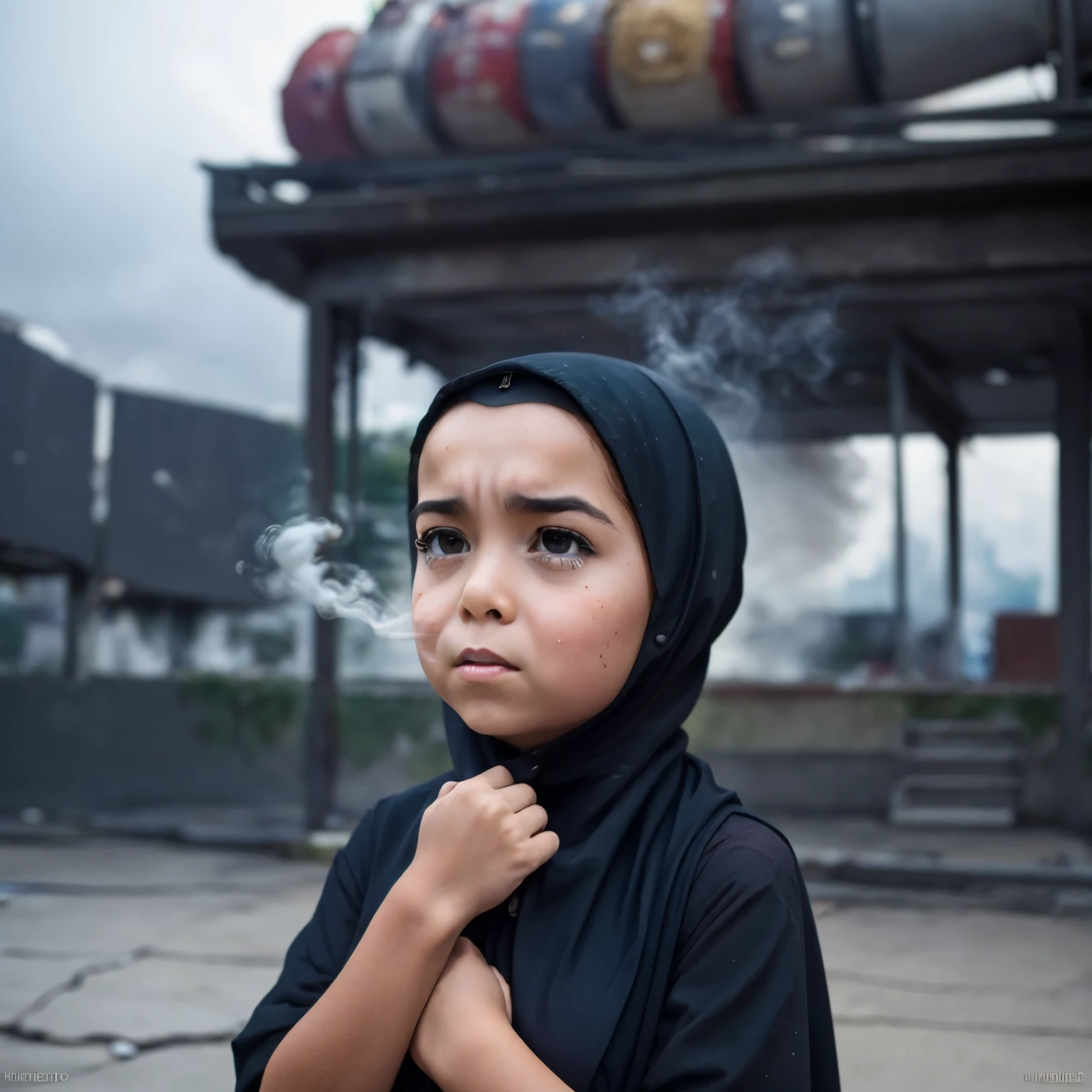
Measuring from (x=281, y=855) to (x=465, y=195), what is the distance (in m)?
3.14

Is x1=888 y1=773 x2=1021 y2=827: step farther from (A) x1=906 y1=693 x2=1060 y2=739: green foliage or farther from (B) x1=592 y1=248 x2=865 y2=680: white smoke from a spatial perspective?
(B) x1=592 y1=248 x2=865 y2=680: white smoke

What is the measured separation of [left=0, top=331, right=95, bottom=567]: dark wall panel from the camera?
654 centimetres

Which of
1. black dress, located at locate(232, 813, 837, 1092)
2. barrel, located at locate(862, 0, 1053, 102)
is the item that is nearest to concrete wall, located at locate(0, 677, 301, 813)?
barrel, located at locate(862, 0, 1053, 102)

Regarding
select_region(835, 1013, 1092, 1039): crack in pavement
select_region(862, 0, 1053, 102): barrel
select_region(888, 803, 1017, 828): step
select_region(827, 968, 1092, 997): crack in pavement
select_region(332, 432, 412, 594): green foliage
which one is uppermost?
select_region(862, 0, 1053, 102): barrel

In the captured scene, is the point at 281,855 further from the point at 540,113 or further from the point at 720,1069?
the point at 720,1069

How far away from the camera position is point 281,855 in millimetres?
5324

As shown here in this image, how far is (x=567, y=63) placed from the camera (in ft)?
16.6

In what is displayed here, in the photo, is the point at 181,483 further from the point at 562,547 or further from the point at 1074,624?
the point at 562,547

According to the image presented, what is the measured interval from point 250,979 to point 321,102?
164 inches

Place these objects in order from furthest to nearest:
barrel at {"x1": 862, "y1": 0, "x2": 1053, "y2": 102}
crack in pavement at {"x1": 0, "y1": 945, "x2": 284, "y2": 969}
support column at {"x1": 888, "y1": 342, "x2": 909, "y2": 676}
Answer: support column at {"x1": 888, "y1": 342, "x2": 909, "y2": 676}, barrel at {"x1": 862, "y1": 0, "x2": 1053, "y2": 102}, crack in pavement at {"x1": 0, "y1": 945, "x2": 284, "y2": 969}

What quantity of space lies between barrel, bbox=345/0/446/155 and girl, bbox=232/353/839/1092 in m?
4.75

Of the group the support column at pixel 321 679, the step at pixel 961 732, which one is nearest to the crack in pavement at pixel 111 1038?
the support column at pixel 321 679

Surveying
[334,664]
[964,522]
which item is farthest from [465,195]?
[964,522]

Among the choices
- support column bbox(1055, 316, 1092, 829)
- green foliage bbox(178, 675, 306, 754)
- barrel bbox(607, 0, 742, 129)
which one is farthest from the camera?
green foliage bbox(178, 675, 306, 754)
